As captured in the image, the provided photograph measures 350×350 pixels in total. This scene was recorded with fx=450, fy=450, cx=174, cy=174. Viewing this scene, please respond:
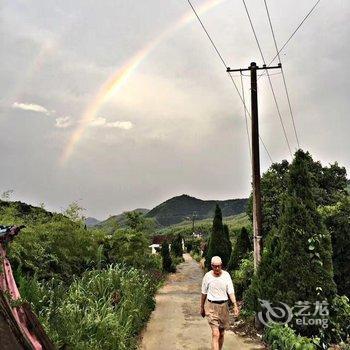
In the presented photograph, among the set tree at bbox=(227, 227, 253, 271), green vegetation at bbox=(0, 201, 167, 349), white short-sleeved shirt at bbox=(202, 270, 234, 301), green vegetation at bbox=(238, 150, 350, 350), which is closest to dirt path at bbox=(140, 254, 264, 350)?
green vegetation at bbox=(0, 201, 167, 349)

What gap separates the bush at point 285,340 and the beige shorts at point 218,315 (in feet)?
3.47

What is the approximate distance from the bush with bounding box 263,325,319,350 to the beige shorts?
1059 millimetres

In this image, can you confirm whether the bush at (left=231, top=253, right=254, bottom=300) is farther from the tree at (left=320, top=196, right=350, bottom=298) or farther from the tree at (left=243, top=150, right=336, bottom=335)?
the tree at (left=243, top=150, right=336, bottom=335)

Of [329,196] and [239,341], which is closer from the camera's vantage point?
[239,341]

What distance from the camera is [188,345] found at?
31.8 ft

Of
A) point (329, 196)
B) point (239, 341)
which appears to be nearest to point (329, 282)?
point (239, 341)

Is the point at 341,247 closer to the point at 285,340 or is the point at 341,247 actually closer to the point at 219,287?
the point at 285,340

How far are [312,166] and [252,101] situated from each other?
36896 mm

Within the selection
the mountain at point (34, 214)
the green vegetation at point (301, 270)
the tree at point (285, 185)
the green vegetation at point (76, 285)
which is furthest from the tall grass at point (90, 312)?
the tree at point (285, 185)

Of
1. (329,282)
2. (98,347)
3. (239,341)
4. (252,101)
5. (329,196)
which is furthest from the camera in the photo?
(329,196)

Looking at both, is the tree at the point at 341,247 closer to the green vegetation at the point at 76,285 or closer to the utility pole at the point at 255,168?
the utility pole at the point at 255,168

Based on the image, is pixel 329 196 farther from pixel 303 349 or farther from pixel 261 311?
pixel 303 349

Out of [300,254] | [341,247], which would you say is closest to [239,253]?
[341,247]

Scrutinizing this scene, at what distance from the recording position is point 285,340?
789cm
